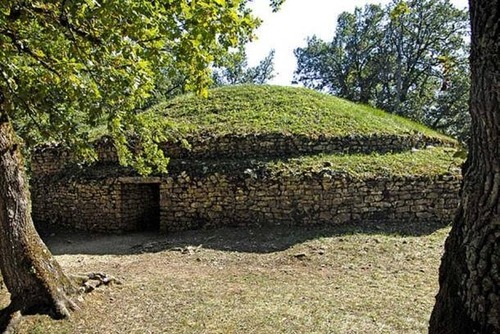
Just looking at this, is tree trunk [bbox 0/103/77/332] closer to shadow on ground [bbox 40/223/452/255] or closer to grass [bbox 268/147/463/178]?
shadow on ground [bbox 40/223/452/255]

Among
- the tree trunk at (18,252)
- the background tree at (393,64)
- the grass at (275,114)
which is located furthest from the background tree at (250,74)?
the tree trunk at (18,252)

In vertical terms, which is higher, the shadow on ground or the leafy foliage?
the leafy foliage

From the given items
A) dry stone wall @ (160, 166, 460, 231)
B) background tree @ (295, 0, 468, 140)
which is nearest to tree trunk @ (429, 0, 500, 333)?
dry stone wall @ (160, 166, 460, 231)

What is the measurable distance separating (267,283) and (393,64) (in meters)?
27.2

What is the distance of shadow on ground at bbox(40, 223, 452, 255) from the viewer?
28.1 feet

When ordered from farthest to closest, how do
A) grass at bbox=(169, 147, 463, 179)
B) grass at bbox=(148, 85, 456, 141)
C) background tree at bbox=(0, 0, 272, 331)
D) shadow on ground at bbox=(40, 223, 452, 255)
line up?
grass at bbox=(148, 85, 456, 141) < grass at bbox=(169, 147, 463, 179) < shadow on ground at bbox=(40, 223, 452, 255) < background tree at bbox=(0, 0, 272, 331)

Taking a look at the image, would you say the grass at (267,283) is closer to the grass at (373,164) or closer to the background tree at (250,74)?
the grass at (373,164)

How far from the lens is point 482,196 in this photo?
5.57ft

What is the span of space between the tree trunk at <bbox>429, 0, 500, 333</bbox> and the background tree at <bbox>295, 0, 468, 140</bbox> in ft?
84.3

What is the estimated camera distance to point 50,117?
518 centimetres

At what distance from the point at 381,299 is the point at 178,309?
108 inches

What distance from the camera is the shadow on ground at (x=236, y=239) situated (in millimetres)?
8578

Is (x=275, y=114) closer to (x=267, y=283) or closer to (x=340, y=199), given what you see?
(x=340, y=199)

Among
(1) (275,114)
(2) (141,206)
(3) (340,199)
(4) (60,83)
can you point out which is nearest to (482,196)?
(4) (60,83)
